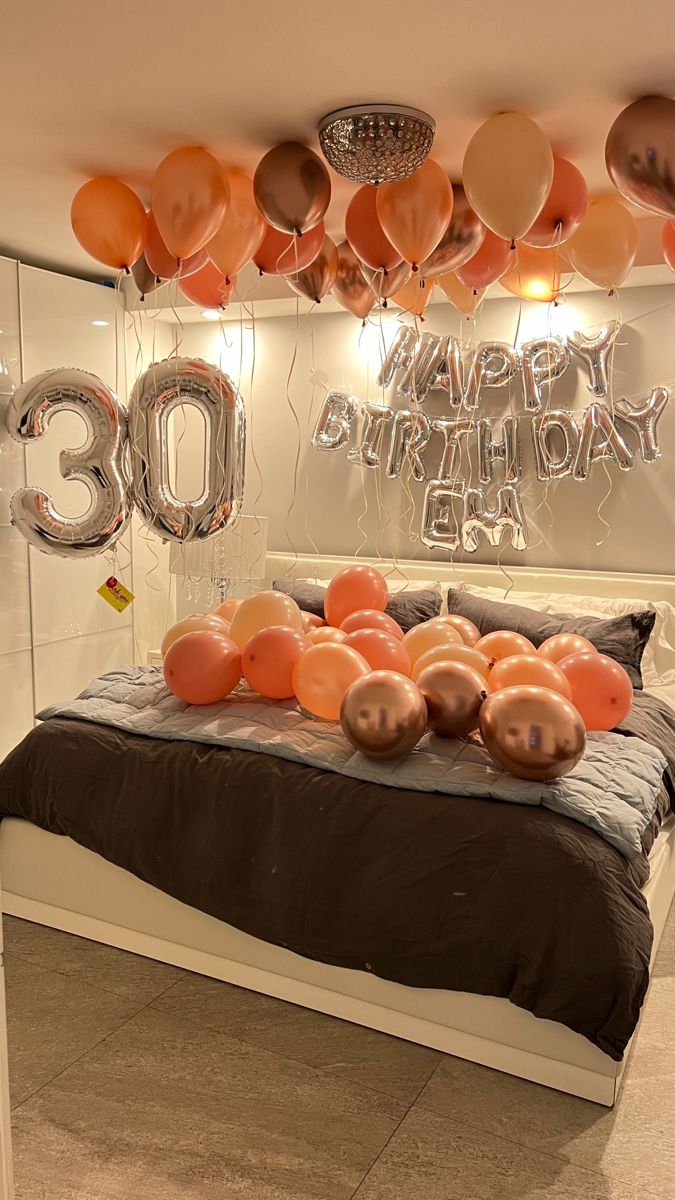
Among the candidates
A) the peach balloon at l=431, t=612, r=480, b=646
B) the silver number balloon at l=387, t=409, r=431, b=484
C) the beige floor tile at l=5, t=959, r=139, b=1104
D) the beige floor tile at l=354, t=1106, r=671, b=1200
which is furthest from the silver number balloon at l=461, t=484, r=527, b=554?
the beige floor tile at l=354, t=1106, r=671, b=1200

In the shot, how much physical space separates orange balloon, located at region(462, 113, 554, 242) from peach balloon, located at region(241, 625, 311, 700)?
1254 millimetres

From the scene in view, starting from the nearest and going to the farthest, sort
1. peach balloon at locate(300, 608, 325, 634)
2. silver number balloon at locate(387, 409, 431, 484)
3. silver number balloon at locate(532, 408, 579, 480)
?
peach balloon at locate(300, 608, 325, 634) → silver number balloon at locate(532, 408, 579, 480) → silver number balloon at locate(387, 409, 431, 484)

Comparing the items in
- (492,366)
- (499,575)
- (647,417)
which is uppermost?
(492,366)

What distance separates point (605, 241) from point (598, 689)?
4.32 feet

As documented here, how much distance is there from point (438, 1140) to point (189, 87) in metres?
2.31

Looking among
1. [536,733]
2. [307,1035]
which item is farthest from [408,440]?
[307,1035]

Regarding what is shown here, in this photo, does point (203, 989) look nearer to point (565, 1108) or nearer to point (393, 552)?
point (565, 1108)

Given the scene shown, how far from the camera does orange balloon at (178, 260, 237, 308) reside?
10.3ft

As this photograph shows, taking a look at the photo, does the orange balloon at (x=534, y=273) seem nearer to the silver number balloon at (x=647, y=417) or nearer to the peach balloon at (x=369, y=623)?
the silver number balloon at (x=647, y=417)

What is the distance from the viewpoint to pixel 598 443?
140 inches

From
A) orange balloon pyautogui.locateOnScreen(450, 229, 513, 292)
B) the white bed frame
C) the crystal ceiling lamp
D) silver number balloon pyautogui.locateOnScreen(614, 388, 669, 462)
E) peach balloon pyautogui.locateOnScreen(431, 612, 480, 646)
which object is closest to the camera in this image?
the white bed frame

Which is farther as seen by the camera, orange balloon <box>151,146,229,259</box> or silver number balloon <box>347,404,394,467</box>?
silver number balloon <box>347,404,394,467</box>

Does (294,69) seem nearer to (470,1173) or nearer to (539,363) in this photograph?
(539,363)

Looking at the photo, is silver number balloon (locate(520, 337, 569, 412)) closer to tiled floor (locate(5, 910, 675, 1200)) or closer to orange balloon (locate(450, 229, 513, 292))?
orange balloon (locate(450, 229, 513, 292))
